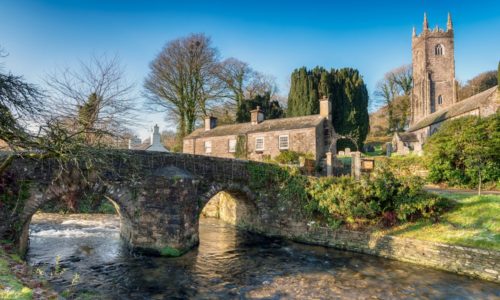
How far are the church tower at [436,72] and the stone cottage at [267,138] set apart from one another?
31.8 meters

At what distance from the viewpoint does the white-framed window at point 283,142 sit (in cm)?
2877

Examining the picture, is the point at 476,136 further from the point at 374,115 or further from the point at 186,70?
the point at 374,115

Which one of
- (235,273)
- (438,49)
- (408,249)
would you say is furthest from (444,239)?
(438,49)

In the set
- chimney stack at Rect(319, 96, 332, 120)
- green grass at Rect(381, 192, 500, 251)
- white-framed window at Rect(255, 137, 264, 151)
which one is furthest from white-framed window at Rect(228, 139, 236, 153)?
green grass at Rect(381, 192, 500, 251)

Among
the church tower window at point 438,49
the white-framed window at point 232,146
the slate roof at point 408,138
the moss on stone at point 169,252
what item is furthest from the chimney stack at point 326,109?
the church tower window at point 438,49

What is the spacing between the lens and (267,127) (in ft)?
100.0

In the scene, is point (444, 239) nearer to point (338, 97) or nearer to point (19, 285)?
point (19, 285)

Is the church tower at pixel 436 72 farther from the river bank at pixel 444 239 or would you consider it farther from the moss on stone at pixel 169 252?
→ the moss on stone at pixel 169 252

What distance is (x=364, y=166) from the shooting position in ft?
58.8

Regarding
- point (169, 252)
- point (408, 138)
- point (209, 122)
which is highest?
point (209, 122)

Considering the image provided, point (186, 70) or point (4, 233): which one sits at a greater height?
point (186, 70)

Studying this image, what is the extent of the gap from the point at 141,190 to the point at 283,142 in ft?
59.1

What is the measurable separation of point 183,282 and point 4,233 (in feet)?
19.5

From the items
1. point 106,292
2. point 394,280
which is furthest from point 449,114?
point 106,292
